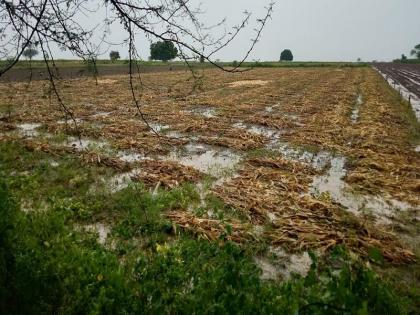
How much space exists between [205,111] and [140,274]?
1410 centimetres

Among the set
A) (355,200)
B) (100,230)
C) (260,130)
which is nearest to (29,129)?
(260,130)

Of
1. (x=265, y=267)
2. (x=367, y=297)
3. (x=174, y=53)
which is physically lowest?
(x=265, y=267)

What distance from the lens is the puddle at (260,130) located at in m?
13.5

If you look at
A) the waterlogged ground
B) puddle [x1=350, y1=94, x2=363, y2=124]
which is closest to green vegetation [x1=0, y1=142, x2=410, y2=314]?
the waterlogged ground

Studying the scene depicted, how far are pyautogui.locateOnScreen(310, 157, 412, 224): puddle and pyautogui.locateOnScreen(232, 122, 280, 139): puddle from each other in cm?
443

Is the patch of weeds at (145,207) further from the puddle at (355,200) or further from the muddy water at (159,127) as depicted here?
the muddy water at (159,127)

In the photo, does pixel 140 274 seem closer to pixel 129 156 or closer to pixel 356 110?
pixel 129 156

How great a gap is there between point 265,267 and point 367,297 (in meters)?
2.31

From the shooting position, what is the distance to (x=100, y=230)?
240 inches

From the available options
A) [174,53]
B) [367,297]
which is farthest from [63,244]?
[367,297]

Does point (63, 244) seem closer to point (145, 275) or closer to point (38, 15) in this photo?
point (145, 275)

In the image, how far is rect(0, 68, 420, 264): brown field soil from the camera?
250 inches

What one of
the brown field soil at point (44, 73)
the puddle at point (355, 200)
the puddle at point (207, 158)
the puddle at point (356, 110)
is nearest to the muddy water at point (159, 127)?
the puddle at point (207, 158)

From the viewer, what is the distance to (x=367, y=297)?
121 inches
